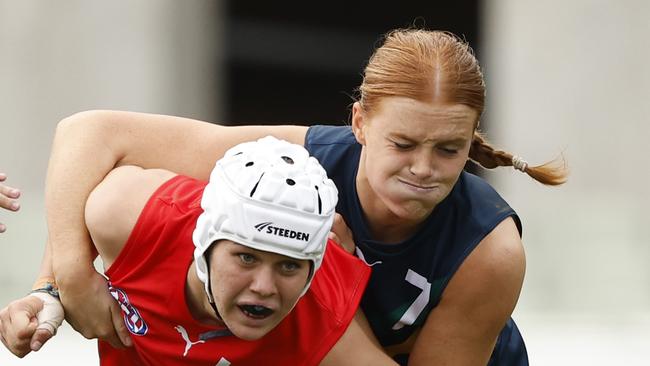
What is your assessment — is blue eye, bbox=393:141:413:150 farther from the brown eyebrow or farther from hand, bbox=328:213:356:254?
hand, bbox=328:213:356:254

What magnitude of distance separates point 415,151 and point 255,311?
634 millimetres

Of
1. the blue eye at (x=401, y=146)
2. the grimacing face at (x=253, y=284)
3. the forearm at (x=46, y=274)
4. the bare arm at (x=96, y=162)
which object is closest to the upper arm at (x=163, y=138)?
the bare arm at (x=96, y=162)

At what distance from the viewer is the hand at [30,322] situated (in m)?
3.83

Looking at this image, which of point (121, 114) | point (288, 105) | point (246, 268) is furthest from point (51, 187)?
point (288, 105)

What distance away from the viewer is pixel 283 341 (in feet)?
12.8

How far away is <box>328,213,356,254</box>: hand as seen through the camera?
13.5 ft

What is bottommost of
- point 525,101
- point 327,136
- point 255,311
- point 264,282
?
point 525,101

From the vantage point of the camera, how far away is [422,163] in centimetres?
384

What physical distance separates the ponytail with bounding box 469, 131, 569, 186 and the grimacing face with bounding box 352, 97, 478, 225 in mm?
289

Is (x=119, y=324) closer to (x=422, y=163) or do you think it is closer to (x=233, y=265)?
(x=233, y=265)

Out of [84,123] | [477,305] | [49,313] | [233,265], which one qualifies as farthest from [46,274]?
[477,305]

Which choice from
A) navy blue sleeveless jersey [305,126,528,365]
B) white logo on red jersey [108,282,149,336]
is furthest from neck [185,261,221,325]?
navy blue sleeveless jersey [305,126,528,365]

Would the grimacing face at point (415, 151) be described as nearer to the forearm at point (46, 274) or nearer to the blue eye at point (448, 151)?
the blue eye at point (448, 151)

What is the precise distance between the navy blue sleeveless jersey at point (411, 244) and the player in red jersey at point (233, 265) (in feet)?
0.61
